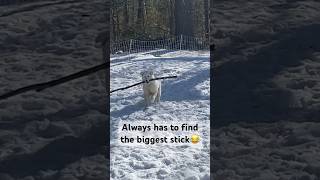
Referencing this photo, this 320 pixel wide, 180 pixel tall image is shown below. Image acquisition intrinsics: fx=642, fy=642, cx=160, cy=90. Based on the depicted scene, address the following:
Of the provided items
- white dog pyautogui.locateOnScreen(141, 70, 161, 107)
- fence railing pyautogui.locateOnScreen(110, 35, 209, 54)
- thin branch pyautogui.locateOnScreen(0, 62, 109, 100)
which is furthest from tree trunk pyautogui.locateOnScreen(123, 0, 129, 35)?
white dog pyautogui.locateOnScreen(141, 70, 161, 107)

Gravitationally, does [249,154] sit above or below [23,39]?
below

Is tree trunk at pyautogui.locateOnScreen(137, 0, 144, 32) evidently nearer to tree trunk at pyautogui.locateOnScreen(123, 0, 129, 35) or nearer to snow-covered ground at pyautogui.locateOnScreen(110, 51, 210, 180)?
tree trunk at pyautogui.locateOnScreen(123, 0, 129, 35)

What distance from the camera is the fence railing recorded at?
725 cm

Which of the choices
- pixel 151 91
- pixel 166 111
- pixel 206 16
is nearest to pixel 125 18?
pixel 206 16

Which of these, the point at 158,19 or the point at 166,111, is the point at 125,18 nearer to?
the point at 158,19

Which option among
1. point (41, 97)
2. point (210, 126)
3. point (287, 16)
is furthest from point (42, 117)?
point (287, 16)

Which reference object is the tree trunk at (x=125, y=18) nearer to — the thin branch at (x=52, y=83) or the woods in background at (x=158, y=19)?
the woods in background at (x=158, y=19)

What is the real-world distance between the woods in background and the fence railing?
115 mm

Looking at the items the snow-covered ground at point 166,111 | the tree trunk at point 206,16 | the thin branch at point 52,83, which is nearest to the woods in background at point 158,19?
the tree trunk at point 206,16

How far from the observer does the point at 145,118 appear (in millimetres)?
5004

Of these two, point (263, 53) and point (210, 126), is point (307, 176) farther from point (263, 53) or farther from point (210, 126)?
point (263, 53)

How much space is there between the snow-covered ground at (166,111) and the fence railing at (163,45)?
0.28 m

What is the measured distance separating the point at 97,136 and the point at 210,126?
0.84 metres

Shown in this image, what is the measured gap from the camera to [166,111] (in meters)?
5.13
